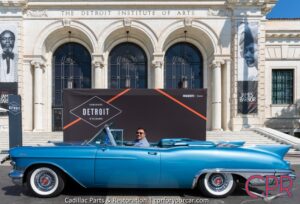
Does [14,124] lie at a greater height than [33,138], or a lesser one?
greater

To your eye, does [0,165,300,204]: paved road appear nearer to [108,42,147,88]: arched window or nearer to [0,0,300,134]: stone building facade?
[0,0,300,134]: stone building facade

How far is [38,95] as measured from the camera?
1742 cm

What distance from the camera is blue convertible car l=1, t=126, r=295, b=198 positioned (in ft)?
14.4

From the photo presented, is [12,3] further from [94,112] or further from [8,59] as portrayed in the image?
[94,112]

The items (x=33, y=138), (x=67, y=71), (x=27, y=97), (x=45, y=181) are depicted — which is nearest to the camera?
(x=45, y=181)

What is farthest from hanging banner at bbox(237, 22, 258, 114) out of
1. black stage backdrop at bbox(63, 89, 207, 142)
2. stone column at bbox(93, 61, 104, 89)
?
stone column at bbox(93, 61, 104, 89)

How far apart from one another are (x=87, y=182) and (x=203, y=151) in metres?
2.05

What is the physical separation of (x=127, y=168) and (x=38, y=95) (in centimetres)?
1488

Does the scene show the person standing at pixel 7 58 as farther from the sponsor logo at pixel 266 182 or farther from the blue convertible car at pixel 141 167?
the sponsor logo at pixel 266 182

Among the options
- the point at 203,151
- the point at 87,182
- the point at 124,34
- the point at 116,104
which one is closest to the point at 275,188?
the point at 203,151

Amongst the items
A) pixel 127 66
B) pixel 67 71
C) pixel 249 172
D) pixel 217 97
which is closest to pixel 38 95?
pixel 67 71

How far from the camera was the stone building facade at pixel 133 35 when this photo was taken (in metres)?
16.8

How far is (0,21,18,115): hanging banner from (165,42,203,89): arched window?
32.7ft

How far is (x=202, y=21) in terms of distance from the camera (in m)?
17.4
